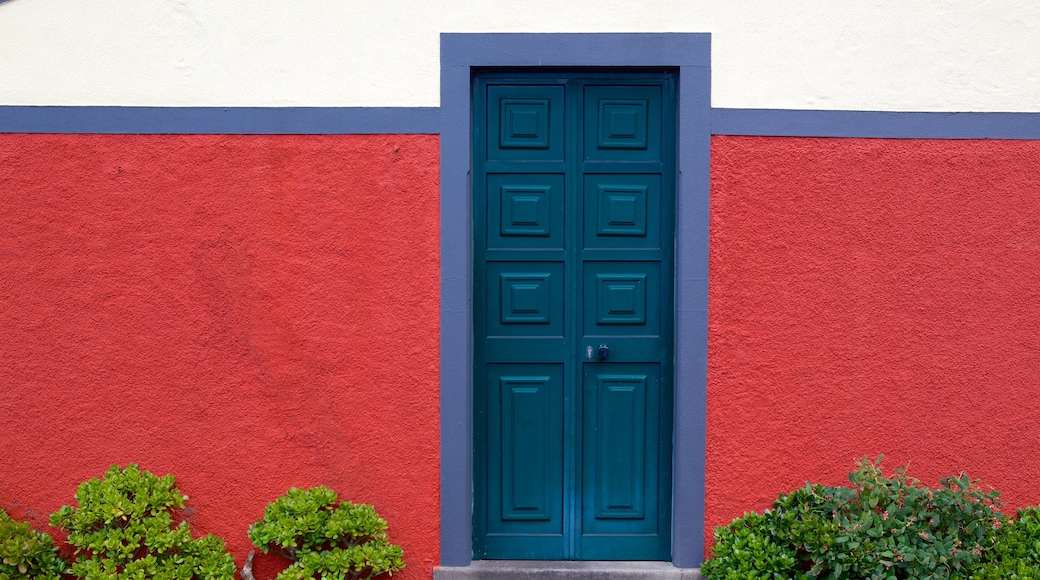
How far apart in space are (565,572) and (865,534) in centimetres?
136

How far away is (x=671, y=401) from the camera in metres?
4.02

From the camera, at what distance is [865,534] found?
3445 millimetres

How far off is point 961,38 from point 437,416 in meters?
3.06

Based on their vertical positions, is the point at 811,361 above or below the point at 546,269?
below


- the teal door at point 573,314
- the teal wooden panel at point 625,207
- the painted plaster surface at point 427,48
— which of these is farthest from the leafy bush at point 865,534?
the painted plaster surface at point 427,48

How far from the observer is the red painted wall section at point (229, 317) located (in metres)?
3.88

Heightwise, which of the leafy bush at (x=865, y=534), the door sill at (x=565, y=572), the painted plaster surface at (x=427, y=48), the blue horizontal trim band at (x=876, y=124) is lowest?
the door sill at (x=565, y=572)

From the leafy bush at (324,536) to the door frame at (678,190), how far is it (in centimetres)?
51

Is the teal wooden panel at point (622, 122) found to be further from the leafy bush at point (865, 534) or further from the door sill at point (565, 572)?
the door sill at point (565, 572)

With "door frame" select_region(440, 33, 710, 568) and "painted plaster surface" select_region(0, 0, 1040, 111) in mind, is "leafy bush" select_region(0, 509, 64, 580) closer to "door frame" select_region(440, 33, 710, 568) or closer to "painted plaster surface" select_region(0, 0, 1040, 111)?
"door frame" select_region(440, 33, 710, 568)

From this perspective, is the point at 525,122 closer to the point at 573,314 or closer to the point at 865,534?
the point at 573,314

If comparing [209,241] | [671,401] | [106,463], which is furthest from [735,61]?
[106,463]

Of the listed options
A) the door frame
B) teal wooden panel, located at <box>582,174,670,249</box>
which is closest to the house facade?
the door frame

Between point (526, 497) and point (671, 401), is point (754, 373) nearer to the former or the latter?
point (671, 401)
